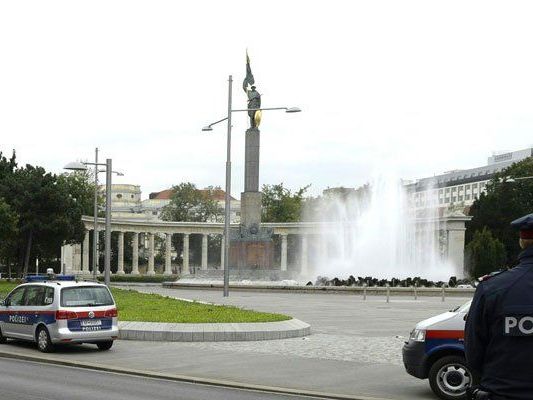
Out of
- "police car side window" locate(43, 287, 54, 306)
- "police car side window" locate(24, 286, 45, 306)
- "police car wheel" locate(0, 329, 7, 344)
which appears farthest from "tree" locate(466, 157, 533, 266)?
"police car side window" locate(43, 287, 54, 306)

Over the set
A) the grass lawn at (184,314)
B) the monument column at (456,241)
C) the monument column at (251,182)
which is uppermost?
the monument column at (251,182)

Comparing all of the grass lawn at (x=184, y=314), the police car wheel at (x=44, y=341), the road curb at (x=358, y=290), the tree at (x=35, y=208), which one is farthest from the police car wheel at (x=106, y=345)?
the tree at (x=35, y=208)

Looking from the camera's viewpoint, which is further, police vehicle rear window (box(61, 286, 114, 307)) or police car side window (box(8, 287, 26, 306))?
police car side window (box(8, 287, 26, 306))

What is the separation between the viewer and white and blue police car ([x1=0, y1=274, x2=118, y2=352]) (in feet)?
57.7

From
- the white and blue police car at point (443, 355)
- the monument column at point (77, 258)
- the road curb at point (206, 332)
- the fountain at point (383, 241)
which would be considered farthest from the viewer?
the monument column at point (77, 258)

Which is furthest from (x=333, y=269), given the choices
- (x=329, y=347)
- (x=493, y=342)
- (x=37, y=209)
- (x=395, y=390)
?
(x=493, y=342)

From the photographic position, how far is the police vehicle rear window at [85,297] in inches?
701

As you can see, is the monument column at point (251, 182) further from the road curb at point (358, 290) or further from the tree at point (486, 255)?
the tree at point (486, 255)

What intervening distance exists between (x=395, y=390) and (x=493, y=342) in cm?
889

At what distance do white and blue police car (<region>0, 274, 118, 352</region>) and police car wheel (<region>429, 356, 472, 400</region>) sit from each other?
821cm

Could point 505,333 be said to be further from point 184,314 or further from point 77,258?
point 77,258

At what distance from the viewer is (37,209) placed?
229ft

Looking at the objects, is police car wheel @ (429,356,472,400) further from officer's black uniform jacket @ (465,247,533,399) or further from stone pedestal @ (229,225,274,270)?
stone pedestal @ (229,225,274,270)

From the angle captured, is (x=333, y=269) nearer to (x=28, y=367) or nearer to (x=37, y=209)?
(x=37, y=209)
